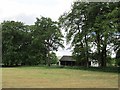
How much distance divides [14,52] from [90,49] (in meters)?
17.6

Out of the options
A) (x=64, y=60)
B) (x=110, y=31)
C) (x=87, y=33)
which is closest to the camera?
(x=110, y=31)

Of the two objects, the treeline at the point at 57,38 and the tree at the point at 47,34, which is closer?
the treeline at the point at 57,38

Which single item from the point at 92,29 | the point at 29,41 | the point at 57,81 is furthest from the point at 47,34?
the point at 57,81

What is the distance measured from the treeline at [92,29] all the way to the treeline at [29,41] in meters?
9.86

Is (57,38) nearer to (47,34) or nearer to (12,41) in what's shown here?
(47,34)

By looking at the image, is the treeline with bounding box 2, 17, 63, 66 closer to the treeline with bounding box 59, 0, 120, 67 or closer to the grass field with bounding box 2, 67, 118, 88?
the treeline with bounding box 59, 0, 120, 67

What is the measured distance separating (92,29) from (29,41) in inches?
896

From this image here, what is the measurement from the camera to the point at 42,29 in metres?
49.2

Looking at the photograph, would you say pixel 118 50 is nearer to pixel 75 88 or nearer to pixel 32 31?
pixel 75 88

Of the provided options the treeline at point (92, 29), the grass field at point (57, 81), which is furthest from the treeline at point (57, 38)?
the grass field at point (57, 81)

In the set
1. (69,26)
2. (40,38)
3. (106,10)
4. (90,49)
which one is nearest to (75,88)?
(106,10)

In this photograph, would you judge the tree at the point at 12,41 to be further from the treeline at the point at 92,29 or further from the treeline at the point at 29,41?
the treeline at the point at 92,29

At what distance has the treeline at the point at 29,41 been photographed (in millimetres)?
47969

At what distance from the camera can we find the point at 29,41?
2007 inches
